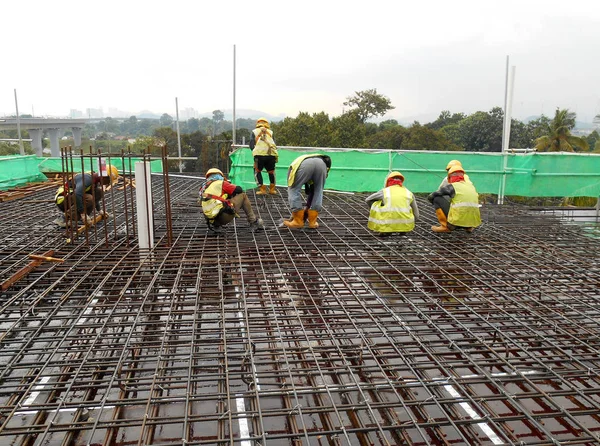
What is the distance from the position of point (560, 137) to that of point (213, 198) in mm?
29007

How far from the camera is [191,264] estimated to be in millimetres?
4648

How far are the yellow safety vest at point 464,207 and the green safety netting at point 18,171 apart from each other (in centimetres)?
845

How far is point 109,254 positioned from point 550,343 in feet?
13.2

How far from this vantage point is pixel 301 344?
3.23m

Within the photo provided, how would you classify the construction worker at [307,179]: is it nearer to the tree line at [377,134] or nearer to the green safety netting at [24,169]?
the green safety netting at [24,169]

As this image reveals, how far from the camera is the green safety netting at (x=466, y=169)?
8008 millimetres

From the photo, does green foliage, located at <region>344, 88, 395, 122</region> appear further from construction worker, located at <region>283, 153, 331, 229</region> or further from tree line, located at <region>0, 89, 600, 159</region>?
construction worker, located at <region>283, 153, 331, 229</region>

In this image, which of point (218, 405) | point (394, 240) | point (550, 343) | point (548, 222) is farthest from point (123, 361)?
point (548, 222)

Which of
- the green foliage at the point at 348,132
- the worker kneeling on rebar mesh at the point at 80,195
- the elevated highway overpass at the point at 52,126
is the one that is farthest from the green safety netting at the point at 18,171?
the elevated highway overpass at the point at 52,126

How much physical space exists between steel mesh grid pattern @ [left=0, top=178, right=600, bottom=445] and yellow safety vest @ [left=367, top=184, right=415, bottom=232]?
1.03 feet

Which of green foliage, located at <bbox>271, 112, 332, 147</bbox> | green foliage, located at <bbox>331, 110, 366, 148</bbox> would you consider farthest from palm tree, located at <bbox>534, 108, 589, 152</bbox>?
green foliage, located at <bbox>271, 112, 332, 147</bbox>

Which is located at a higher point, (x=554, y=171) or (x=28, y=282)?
(x=554, y=171)

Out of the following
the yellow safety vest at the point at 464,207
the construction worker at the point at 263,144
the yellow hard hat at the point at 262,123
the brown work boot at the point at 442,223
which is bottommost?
the brown work boot at the point at 442,223

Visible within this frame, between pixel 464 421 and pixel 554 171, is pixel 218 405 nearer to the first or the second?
pixel 464 421
